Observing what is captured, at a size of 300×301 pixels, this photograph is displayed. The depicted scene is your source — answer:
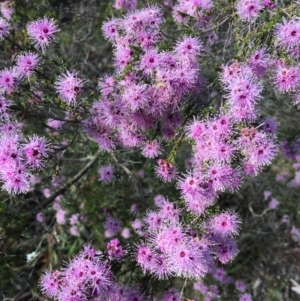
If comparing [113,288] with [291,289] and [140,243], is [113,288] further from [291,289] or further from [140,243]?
[291,289]

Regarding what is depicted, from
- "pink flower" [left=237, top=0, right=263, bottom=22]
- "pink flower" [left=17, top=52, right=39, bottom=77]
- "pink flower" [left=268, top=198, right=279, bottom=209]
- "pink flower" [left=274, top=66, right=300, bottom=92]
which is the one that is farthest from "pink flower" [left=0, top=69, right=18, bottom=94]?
"pink flower" [left=268, top=198, right=279, bottom=209]

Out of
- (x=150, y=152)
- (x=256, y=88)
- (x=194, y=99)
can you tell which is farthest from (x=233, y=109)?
(x=150, y=152)

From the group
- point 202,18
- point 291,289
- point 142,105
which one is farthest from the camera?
point 291,289

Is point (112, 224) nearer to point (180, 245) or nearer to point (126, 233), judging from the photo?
point (126, 233)

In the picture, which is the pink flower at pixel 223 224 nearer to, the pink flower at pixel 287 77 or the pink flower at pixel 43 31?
the pink flower at pixel 287 77

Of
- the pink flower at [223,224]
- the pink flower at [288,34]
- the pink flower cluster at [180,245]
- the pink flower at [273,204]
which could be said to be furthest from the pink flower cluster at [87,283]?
the pink flower at [273,204]

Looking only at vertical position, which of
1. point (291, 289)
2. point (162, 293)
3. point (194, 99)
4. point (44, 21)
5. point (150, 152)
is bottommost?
point (291, 289)

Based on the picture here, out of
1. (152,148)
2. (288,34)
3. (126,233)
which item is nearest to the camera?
(288,34)

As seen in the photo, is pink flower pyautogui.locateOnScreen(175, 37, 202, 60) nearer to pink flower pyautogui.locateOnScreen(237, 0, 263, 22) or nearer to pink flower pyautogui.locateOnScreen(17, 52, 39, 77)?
pink flower pyautogui.locateOnScreen(237, 0, 263, 22)

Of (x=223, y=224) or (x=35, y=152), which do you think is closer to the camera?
(x=35, y=152)

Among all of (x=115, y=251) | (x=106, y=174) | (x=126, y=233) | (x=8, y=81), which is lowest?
(x=126, y=233)

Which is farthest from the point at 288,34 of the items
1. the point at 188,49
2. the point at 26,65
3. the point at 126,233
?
the point at 126,233
